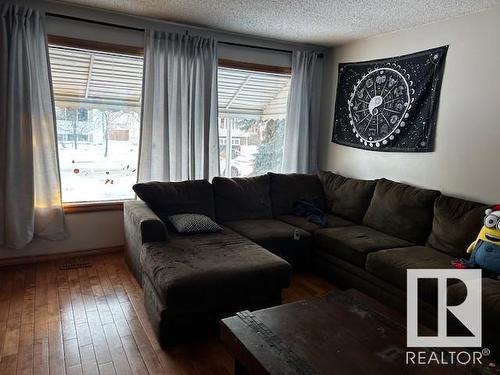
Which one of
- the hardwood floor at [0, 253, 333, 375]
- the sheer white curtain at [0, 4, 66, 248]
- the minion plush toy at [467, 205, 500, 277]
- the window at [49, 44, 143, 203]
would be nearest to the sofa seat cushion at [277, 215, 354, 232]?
the hardwood floor at [0, 253, 333, 375]

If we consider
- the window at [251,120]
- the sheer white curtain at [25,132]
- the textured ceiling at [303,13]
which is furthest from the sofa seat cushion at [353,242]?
the sheer white curtain at [25,132]

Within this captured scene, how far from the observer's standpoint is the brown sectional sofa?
2217 mm

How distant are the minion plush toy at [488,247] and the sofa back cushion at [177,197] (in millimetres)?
2102

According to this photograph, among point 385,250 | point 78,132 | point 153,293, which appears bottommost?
point 153,293

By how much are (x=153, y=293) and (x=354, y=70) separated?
10.4 feet

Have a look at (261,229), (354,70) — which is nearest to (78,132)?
(261,229)

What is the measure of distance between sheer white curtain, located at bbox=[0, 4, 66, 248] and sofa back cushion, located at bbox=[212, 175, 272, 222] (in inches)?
57.7

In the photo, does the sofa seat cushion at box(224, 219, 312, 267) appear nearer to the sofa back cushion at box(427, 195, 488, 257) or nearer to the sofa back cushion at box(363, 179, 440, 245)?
the sofa back cushion at box(363, 179, 440, 245)

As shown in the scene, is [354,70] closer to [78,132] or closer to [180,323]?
[78,132]

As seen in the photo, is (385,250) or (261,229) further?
(261,229)

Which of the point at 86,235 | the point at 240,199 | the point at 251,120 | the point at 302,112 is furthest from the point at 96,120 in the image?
the point at 302,112

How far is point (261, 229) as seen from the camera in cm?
330

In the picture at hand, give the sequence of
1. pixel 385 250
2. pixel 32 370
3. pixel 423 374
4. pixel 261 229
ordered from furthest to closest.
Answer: pixel 261 229, pixel 385 250, pixel 32 370, pixel 423 374

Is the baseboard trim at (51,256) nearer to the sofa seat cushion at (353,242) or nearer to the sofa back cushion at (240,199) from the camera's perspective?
the sofa back cushion at (240,199)
